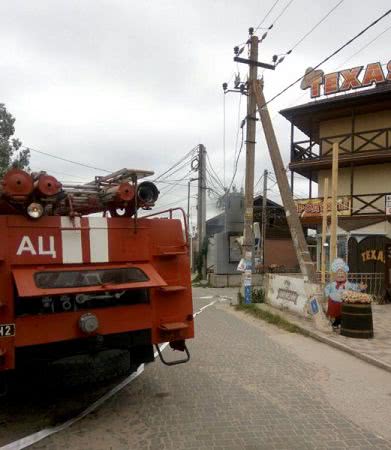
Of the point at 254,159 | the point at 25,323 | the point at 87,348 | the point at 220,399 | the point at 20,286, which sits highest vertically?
the point at 254,159

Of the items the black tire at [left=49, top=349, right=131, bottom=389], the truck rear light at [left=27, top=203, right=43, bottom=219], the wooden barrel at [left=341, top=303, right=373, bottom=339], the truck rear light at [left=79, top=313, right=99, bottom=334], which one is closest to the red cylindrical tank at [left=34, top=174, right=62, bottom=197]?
the truck rear light at [left=27, top=203, right=43, bottom=219]

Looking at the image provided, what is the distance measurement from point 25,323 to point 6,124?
18335mm

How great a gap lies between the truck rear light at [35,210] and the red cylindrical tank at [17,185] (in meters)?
0.12

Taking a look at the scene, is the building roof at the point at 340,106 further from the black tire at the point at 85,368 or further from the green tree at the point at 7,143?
the black tire at the point at 85,368

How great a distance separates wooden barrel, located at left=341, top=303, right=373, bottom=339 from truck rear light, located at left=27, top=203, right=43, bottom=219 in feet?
25.1

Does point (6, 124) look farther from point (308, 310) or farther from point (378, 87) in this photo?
point (378, 87)

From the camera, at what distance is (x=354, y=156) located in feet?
79.7

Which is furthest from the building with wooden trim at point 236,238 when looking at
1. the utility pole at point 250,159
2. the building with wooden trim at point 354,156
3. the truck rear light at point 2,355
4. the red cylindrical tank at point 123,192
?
the truck rear light at point 2,355

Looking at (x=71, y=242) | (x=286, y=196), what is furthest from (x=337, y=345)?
(x=71, y=242)

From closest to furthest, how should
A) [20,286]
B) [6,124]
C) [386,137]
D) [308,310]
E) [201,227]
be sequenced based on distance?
[20,286], [308,310], [6,124], [386,137], [201,227]

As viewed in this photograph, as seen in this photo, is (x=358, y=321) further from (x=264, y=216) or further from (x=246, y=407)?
(x=264, y=216)

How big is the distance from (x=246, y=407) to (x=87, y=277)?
255cm

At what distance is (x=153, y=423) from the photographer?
5.23 meters

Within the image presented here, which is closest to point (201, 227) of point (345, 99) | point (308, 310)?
point (345, 99)
